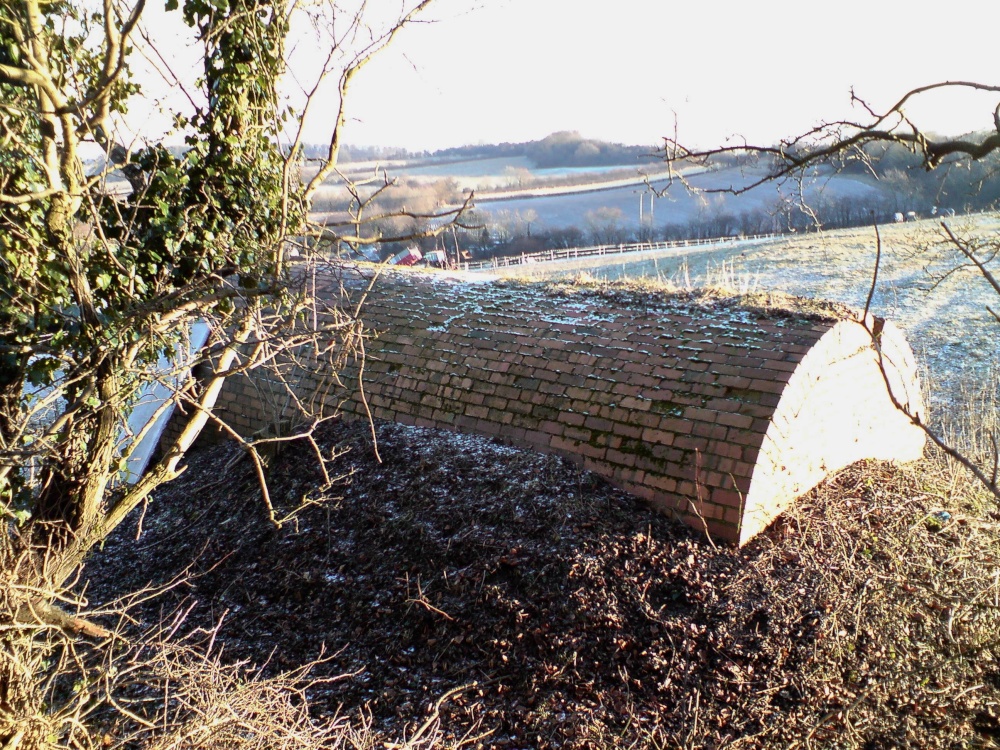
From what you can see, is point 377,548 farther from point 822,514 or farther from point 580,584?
point 822,514

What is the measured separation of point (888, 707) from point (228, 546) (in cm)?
508

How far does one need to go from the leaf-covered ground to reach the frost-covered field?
172 inches

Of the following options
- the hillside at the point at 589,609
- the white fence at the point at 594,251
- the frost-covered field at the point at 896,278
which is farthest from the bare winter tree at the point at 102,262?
the white fence at the point at 594,251

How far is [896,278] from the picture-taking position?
2102 cm

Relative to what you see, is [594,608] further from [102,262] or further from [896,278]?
[896,278]

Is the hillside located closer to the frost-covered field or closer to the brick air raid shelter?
the brick air raid shelter

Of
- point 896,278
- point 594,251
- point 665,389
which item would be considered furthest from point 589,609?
point 594,251

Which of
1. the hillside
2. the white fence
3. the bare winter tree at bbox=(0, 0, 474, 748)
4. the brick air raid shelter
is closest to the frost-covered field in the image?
the white fence

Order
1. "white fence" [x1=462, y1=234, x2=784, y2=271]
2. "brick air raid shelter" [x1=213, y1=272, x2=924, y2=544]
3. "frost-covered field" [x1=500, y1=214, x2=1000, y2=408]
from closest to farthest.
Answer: "brick air raid shelter" [x1=213, y1=272, x2=924, y2=544] < "frost-covered field" [x1=500, y1=214, x2=1000, y2=408] < "white fence" [x1=462, y1=234, x2=784, y2=271]

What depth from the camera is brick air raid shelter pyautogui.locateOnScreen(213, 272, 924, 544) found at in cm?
533

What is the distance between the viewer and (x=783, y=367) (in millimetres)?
5555

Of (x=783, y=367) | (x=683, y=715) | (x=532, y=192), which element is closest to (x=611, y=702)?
(x=683, y=715)

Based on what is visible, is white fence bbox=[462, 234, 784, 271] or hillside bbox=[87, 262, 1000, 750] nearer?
hillside bbox=[87, 262, 1000, 750]

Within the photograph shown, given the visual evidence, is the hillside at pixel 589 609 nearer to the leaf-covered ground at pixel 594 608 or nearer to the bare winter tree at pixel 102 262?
the leaf-covered ground at pixel 594 608
